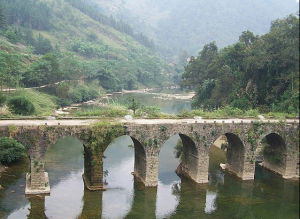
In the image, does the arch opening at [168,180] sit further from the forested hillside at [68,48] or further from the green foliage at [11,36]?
the green foliage at [11,36]

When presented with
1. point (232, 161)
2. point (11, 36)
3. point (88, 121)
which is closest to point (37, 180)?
point (88, 121)

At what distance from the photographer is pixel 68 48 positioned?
106 meters

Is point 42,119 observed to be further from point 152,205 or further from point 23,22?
point 23,22

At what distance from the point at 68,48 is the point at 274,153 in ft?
285

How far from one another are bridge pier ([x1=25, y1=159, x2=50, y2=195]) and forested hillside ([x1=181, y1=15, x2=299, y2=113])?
16.8 m

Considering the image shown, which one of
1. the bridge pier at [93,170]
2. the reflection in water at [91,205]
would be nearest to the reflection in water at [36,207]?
the reflection in water at [91,205]

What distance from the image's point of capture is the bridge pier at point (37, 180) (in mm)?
A: 22953

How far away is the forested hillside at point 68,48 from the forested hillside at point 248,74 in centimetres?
2558

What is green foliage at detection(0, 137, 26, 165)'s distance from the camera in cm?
2822

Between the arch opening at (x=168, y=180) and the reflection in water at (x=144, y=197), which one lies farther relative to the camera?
the arch opening at (x=168, y=180)

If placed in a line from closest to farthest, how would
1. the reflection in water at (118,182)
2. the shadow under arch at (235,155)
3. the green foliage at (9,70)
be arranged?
the reflection in water at (118,182)
the shadow under arch at (235,155)
the green foliage at (9,70)

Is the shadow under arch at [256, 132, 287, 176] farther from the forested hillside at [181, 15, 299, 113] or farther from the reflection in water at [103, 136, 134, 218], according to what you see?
the reflection in water at [103, 136, 134, 218]

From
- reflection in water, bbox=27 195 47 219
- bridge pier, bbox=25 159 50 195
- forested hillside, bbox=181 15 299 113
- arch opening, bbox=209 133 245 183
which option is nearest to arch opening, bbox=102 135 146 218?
reflection in water, bbox=27 195 47 219

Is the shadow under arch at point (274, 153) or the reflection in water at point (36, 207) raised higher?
the shadow under arch at point (274, 153)
